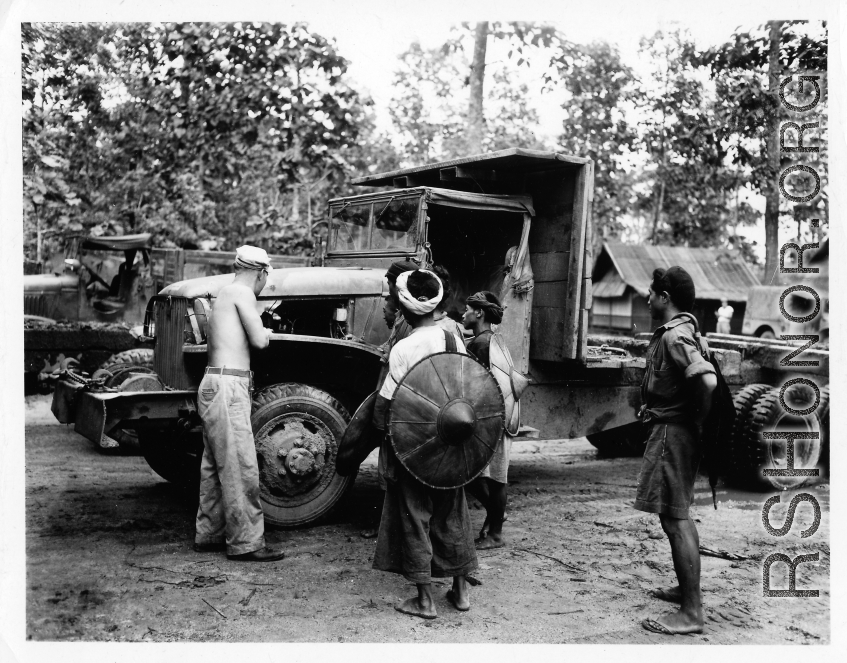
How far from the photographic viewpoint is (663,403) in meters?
3.94

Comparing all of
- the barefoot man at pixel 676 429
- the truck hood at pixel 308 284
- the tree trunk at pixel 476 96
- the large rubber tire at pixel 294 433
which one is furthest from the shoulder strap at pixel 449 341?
the tree trunk at pixel 476 96

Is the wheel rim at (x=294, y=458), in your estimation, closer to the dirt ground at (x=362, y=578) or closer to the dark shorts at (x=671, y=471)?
the dirt ground at (x=362, y=578)

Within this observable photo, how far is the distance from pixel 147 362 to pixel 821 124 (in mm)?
6899

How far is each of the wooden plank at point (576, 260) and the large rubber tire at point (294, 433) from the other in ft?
5.96

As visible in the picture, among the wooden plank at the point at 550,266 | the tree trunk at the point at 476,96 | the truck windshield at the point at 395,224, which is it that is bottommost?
the wooden plank at the point at 550,266

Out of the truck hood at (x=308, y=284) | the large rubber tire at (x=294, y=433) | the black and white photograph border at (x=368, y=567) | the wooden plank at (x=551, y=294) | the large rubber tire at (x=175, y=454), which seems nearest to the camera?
the black and white photograph border at (x=368, y=567)

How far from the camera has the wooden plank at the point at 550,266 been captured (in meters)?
6.00

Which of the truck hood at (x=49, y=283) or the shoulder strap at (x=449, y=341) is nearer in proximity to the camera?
the shoulder strap at (x=449, y=341)

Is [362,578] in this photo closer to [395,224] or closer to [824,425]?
[395,224]

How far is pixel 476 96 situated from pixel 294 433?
25.9 ft

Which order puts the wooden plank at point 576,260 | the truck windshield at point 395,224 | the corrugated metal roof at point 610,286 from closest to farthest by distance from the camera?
the truck windshield at point 395,224 < the wooden plank at point 576,260 < the corrugated metal roof at point 610,286

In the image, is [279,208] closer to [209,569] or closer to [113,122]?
[113,122]

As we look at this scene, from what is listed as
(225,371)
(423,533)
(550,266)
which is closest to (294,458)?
(225,371)

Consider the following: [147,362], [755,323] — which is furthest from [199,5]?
[755,323]
